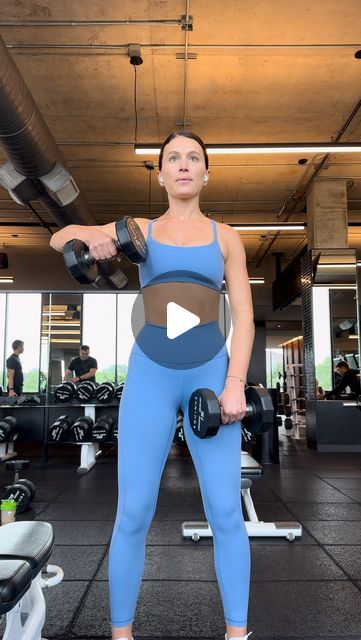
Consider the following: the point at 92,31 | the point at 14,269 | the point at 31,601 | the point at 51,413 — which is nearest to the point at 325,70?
the point at 92,31

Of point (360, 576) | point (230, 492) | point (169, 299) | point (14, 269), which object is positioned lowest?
point (360, 576)

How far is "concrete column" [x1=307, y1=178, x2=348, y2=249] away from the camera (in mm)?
6844

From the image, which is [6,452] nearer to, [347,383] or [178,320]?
[347,383]

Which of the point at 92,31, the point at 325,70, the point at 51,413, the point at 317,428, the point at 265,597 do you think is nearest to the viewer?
the point at 265,597

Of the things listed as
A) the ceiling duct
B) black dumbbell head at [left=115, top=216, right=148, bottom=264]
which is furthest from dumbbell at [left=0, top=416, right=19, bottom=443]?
black dumbbell head at [left=115, top=216, right=148, bottom=264]

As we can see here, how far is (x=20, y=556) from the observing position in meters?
1.09

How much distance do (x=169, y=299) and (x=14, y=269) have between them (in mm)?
10693

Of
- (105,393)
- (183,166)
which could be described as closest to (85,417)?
(105,393)

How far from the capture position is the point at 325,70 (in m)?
4.82

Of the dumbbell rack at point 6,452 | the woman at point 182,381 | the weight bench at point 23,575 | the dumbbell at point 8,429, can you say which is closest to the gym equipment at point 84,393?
the dumbbell at point 8,429

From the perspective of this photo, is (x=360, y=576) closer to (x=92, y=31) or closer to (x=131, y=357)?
(x=131, y=357)

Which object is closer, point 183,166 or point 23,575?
point 23,575

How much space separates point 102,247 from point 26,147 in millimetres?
3763

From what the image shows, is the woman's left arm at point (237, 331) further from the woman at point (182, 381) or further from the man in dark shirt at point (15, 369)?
the man in dark shirt at point (15, 369)
